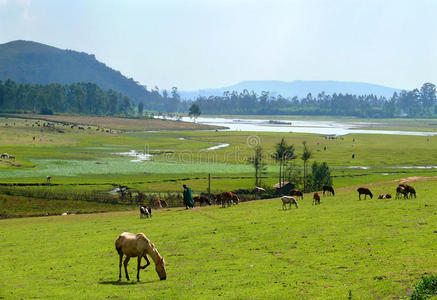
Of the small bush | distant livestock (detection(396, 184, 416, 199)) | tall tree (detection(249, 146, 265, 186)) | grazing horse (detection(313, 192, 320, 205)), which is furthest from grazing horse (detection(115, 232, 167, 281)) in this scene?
tall tree (detection(249, 146, 265, 186))

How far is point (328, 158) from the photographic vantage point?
113 m

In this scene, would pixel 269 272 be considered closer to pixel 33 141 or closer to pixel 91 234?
pixel 91 234

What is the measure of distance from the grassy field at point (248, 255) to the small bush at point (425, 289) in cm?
76

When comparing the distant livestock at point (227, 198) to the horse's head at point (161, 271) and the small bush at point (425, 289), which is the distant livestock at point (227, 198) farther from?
the small bush at point (425, 289)

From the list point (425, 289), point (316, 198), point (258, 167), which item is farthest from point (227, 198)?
point (258, 167)

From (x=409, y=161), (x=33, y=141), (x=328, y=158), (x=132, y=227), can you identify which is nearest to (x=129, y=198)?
(x=132, y=227)

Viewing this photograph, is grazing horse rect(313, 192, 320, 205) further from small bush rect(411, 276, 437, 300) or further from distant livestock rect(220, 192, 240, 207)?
small bush rect(411, 276, 437, 300)

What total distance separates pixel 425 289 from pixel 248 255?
9.64 metres

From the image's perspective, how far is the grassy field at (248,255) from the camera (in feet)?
56.0

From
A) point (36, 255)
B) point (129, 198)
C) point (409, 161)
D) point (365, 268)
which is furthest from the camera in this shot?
point (409, 161)

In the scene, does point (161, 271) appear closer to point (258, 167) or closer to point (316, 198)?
point (316, 198)

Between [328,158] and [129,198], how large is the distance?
67.3 m

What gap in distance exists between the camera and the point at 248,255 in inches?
890

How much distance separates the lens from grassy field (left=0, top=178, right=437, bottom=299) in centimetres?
1708
